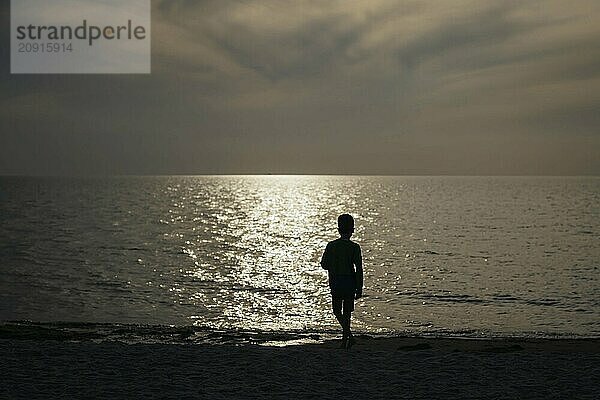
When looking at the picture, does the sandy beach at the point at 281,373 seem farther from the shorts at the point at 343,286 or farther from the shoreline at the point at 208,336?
the shoreline at the point at 208,336

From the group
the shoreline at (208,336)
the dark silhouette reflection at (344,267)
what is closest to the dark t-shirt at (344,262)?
the dark silhouette reflection at (344,267)

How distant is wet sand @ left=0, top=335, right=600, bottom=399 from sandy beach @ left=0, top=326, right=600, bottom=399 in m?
0.02

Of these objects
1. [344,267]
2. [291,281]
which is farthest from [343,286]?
[291,281]

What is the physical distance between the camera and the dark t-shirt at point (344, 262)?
12086mm

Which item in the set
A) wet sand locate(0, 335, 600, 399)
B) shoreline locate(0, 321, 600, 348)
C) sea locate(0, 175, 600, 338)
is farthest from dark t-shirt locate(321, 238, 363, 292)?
sea locate(0, 175, 600, 338)

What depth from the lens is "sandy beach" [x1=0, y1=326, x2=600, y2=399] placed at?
9.53 meters

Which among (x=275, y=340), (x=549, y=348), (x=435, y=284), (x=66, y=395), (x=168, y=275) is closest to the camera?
(x=66, y=395)

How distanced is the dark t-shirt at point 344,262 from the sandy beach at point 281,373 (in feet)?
4.69

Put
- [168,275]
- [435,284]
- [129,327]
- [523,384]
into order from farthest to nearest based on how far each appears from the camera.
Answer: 1. [168,275]
2. [435,284]
3. [129,327]
4. [523,384]

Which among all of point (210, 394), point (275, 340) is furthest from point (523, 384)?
point (275, 340)

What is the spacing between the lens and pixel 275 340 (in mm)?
19219

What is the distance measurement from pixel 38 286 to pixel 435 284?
20.7 m

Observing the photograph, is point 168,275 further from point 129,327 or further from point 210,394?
point 210,394

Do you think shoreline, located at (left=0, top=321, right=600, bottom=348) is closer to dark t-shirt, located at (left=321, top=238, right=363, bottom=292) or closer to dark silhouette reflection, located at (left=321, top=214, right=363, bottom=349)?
dark silhouette reflection, located at (left=321, top=214, right=363, bottom=349)
